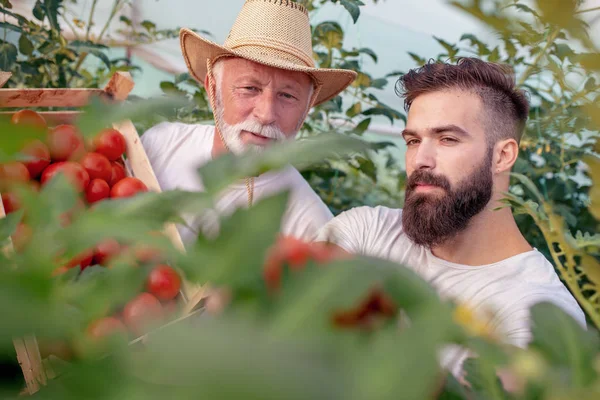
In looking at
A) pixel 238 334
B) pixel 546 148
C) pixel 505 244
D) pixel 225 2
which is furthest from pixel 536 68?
pixel 225 2

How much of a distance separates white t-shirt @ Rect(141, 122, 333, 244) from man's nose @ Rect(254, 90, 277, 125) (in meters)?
0.15

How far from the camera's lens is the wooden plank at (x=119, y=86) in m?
1.40

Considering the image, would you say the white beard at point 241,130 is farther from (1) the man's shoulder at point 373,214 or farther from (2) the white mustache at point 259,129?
(1) the man's shoulder at point 373,214

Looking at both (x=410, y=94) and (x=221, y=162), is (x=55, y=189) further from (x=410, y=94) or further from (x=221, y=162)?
(x=410, y=94)

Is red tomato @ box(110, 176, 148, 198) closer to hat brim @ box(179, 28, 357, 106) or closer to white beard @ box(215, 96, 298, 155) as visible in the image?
white beard @ box(215, 96, 298, 155)

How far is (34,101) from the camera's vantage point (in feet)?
4.45

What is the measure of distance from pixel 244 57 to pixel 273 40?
0.31 feet

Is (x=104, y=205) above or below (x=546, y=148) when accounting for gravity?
above

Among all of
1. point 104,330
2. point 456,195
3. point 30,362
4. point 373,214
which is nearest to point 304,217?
point 373,214

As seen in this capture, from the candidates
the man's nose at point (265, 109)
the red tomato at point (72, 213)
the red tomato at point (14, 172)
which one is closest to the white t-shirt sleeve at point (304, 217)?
the man's nose at point (265, 109)

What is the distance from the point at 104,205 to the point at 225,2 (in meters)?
3.57

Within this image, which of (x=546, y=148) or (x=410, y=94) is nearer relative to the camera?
(x=410, y=94)

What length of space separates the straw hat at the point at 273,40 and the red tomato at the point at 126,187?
18.6 inches

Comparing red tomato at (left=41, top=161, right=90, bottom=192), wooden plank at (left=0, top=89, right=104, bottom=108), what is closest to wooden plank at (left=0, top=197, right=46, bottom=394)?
red tomato at (left=41, top=161, right=90, bottom=192)
